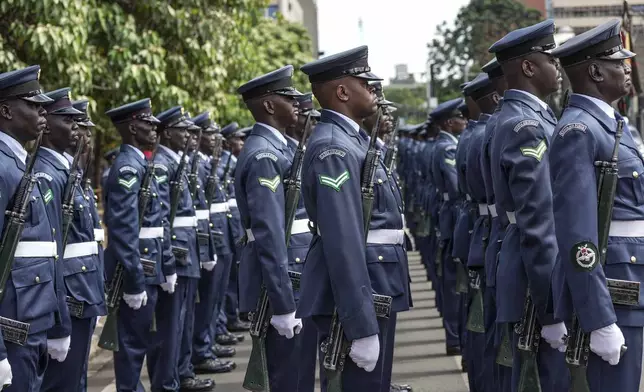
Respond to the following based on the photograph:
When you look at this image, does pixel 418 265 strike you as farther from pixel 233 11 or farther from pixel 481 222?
pixel 481 222

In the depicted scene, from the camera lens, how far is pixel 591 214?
194 inches

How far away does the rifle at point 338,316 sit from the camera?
522cm

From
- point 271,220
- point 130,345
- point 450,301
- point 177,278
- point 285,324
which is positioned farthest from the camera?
point 450,301

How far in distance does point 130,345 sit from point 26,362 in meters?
2.81

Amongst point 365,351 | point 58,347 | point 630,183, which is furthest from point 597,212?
point 58,347

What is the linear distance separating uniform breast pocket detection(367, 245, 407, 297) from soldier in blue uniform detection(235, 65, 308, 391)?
1.31 meters

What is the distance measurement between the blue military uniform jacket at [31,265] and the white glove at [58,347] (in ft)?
1.48

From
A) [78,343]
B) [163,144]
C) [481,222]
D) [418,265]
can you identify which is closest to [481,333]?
[481,222]

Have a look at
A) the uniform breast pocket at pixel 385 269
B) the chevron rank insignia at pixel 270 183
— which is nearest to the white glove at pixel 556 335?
the uniform breast pocket at pixel 385 269

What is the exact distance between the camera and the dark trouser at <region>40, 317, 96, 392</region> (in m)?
6.83

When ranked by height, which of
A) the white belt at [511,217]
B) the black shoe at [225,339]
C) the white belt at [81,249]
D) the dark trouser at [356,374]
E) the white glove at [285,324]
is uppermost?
the white belt at [511,217]

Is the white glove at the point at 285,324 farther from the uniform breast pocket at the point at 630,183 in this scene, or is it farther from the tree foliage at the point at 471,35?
the tree foliage at the point at 471,35

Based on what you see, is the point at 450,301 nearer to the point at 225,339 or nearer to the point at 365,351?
the point at 225,339

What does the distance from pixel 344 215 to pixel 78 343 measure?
2628mm
